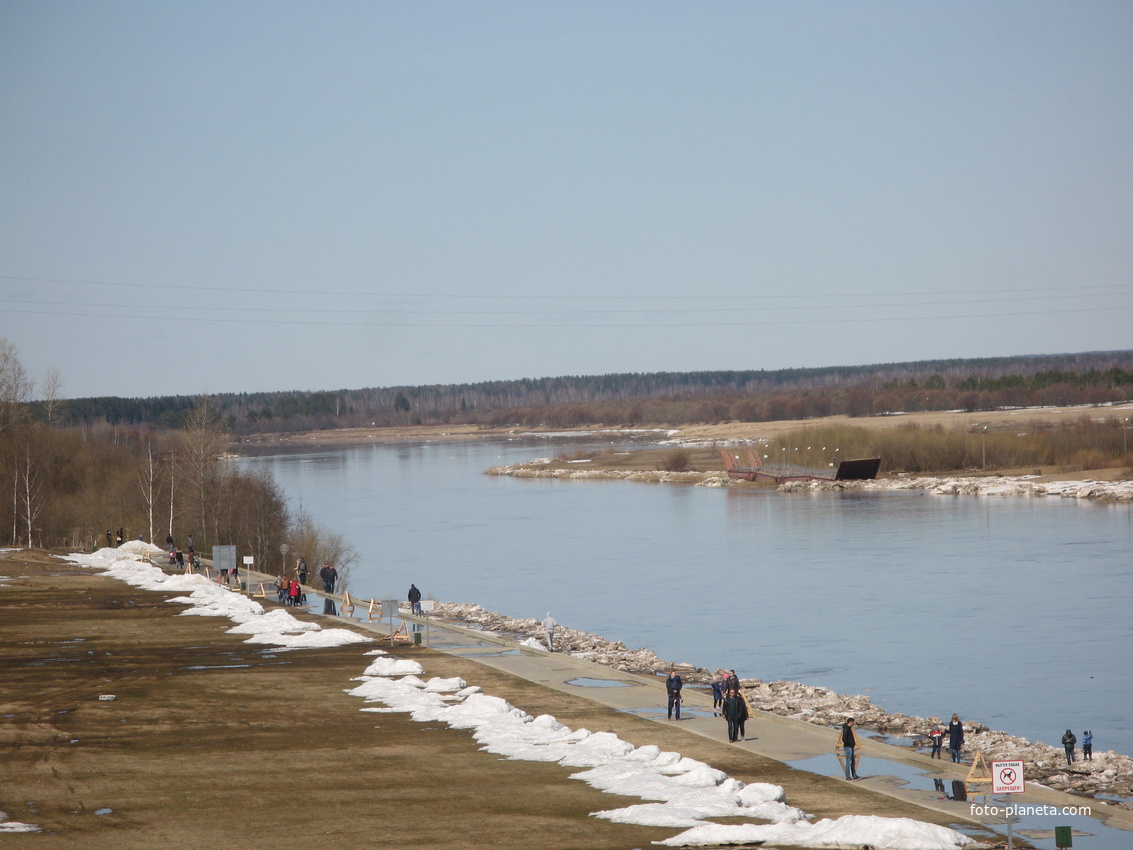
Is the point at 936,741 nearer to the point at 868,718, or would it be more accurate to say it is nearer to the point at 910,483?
the point at 868,718

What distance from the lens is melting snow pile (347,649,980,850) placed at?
17.6 meters

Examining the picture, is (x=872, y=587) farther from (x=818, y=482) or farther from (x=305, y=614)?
(x=818, y=482)

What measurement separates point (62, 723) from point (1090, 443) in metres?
95.3

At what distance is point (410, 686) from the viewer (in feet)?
99.7

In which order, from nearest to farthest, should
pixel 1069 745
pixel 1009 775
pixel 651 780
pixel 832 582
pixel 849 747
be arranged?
pixel 1009 775 → pixel 651 780 → pixel 849 747 → pixel 1069 745 → pixel 832 582

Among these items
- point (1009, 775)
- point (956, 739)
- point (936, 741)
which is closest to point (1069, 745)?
point (956, 739)

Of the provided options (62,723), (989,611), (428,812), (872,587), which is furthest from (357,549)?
(428,812)

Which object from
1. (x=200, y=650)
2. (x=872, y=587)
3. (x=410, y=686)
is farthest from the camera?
(x=872, y=587)

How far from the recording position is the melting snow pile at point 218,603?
125 ft

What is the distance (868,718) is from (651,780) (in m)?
9.68

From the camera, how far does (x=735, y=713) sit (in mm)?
24766

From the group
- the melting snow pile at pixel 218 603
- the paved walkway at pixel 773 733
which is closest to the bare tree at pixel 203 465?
the melting snow pile at pixel 218 603

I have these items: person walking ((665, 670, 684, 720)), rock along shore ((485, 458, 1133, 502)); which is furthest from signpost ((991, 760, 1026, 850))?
rock along shore ((485, 458, 1133, 502))

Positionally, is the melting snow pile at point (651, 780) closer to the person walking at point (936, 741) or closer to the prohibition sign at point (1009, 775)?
the prohibition sign at point (1009, 775)
